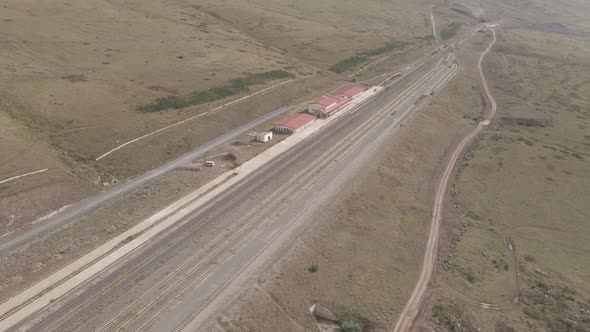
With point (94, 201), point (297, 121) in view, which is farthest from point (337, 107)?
point (94, 201)

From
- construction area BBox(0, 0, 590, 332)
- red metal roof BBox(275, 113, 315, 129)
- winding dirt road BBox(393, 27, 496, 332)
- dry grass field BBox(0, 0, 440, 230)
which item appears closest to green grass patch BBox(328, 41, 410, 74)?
dry grass field BBox(0, 0, 440, 230)

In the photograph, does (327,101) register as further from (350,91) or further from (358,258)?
(358,258)

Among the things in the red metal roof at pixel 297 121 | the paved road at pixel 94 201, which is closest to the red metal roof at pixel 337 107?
the red metal roof at pixel 297 121

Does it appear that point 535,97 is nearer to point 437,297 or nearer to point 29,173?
point 437,297

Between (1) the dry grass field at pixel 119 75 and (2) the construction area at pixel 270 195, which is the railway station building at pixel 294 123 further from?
(1) the dry grass field at pixel 119 75

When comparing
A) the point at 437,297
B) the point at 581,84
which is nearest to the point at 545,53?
the point at 581,84
